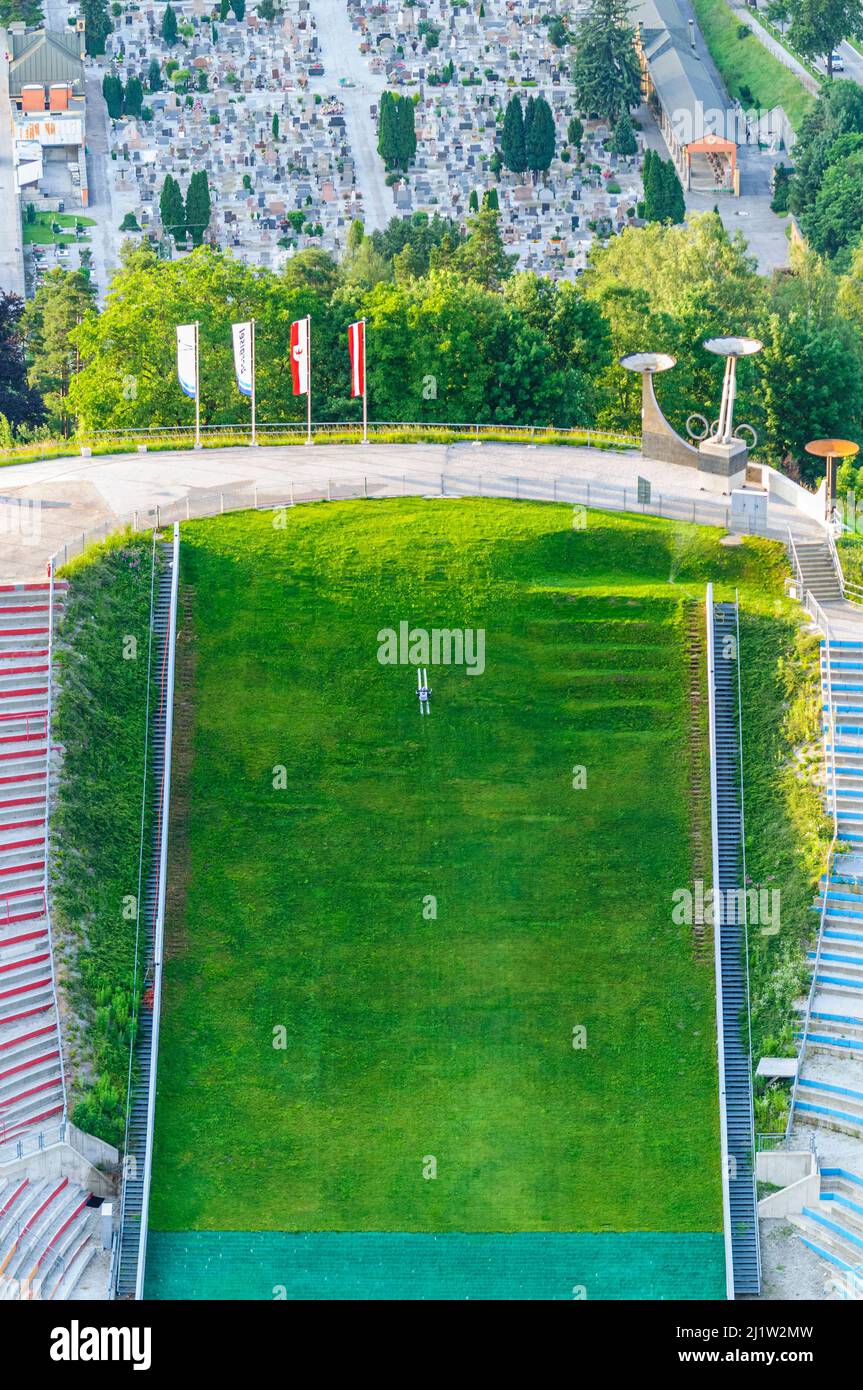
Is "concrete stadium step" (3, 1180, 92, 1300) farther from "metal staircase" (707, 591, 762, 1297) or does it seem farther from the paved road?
the paved road

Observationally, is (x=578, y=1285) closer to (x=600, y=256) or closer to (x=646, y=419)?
(x=646, y=419)

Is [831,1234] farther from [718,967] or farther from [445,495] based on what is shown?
[445,495]

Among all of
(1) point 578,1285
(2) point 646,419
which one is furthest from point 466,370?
(1) point 578,1285

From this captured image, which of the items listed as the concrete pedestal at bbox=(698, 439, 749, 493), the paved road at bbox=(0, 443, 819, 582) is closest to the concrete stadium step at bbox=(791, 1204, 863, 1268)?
the paved road at bbox=(0, 443, 819, 582)

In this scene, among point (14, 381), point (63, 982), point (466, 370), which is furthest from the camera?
point (14, 381)

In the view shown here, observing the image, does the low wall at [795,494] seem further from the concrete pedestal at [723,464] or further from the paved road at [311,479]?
the concrete pedestal at [723,464]

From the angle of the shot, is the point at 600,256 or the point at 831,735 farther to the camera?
the point at 600,256
